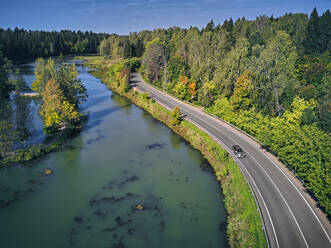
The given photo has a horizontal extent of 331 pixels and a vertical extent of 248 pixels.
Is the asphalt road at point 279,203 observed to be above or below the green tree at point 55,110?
below

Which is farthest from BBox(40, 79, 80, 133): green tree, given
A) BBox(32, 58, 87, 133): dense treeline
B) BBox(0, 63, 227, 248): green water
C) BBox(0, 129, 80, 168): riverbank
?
BBox(0, 63, 227, 248): green water

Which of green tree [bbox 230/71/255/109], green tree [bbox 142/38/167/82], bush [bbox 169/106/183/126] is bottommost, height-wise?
bush [bbox 169/106/183/126]

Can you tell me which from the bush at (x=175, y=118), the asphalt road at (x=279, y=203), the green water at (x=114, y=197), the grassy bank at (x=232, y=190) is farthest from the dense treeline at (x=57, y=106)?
the asphalt road at (x=279, y=203)

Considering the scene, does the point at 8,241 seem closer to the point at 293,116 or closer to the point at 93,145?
the point at 93,145

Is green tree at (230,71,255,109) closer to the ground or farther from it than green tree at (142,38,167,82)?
closer to the ground

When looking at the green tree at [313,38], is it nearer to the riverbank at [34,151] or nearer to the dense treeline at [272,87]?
the dense treeline at [272,87]

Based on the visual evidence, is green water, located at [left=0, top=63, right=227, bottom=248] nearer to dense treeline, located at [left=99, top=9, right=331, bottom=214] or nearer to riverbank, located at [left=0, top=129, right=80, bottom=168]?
riverbank, located at [left=0, top=129, right=80, bottom=168]

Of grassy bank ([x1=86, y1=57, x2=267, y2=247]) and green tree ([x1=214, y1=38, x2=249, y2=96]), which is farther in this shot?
green tree ([x1=214, y1=38, x2=249, y2=96])
